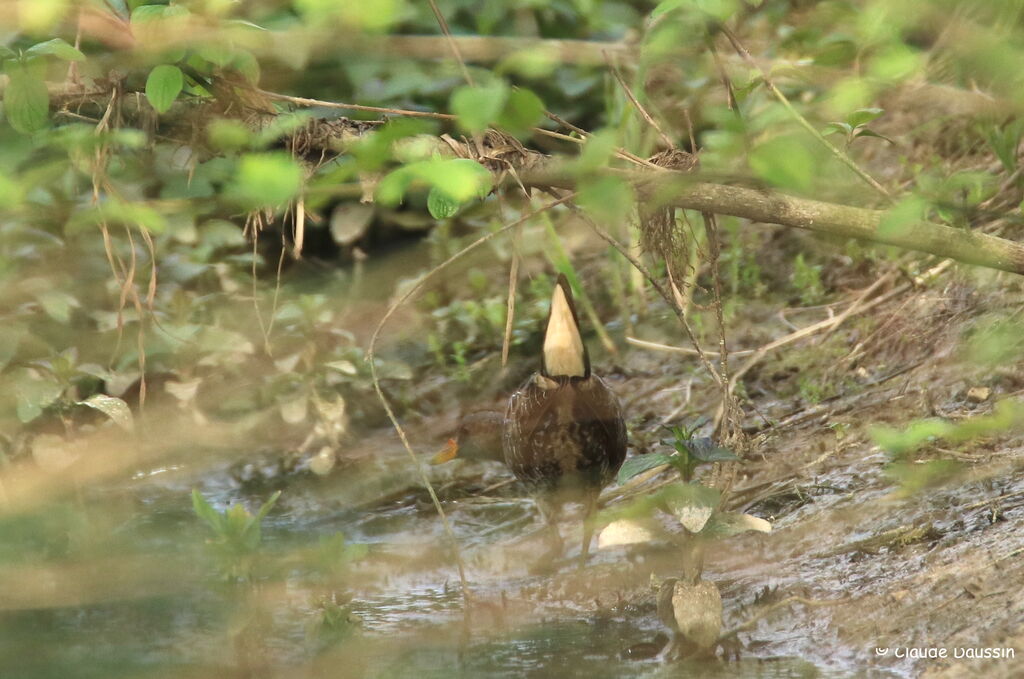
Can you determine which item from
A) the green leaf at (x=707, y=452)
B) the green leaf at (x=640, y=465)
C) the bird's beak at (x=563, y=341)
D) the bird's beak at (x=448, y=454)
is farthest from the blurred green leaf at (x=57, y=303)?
the green leaf at (x=707, y=452)

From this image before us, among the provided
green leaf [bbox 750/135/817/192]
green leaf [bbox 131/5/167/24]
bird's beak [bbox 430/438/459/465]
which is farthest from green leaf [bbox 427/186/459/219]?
bird's beak [bbox 430/438/459/465]

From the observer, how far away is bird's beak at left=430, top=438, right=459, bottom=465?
163 inches

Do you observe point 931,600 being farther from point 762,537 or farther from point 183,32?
point 183,32

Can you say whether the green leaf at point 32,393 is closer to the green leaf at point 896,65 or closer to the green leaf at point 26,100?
the green leaf at point 26,100

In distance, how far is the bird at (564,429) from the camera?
3504mm

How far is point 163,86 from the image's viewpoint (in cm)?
245

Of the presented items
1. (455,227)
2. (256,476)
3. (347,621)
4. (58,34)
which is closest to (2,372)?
(256,476)

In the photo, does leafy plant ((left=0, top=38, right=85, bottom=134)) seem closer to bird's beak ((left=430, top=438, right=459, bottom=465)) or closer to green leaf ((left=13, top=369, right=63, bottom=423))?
green leaf ((left=13, top=369, right=63, bottom=423))

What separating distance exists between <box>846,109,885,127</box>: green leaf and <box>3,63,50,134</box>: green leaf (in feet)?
6.17

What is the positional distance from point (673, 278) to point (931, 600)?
41.3 inches

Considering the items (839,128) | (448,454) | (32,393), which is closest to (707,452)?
(839,128)

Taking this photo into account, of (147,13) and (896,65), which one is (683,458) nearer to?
(896,65)

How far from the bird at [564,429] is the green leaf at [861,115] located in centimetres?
112

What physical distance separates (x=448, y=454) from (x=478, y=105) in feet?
9.17
